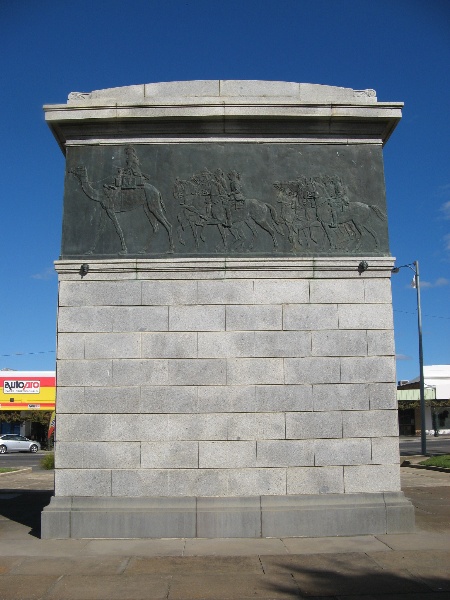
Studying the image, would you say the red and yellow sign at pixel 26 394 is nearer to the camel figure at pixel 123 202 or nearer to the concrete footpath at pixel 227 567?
the concrete footpath at pixel 227 567

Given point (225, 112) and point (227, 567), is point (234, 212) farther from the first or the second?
point (227, 567)

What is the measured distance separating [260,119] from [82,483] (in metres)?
7.09

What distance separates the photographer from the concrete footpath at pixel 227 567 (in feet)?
23.6

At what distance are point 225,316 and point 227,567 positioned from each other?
4077 mm

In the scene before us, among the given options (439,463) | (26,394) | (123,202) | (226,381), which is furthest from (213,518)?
(26,394)

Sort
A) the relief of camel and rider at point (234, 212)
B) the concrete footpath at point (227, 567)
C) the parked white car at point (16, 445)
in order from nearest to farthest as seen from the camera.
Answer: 1. the concrete footpath at point (227, 567)
2. the relief of camel and rider at point (234, 212)
3. the parked white car at point (16, 445)

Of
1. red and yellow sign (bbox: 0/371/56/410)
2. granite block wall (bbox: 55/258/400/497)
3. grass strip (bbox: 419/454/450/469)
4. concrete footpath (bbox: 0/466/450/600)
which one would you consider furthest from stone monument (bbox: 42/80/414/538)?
red and yellow sign (bbox: 0/371/56/410)

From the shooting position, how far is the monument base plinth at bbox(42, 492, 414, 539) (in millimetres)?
9844

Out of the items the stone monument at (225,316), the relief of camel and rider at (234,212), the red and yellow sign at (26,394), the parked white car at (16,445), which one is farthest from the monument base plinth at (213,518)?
the red and yellow sign at (26,394)

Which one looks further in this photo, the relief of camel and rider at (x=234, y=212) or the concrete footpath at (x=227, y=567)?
the relief of camel and rider at (x=234, y=212)

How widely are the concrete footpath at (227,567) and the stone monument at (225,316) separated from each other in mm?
494

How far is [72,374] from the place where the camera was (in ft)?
33.9

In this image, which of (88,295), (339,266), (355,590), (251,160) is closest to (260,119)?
(251,160)

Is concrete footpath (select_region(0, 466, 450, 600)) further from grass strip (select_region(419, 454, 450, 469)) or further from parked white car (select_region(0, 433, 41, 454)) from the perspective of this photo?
parked white car (select_region(0, 433, 41, 454))
